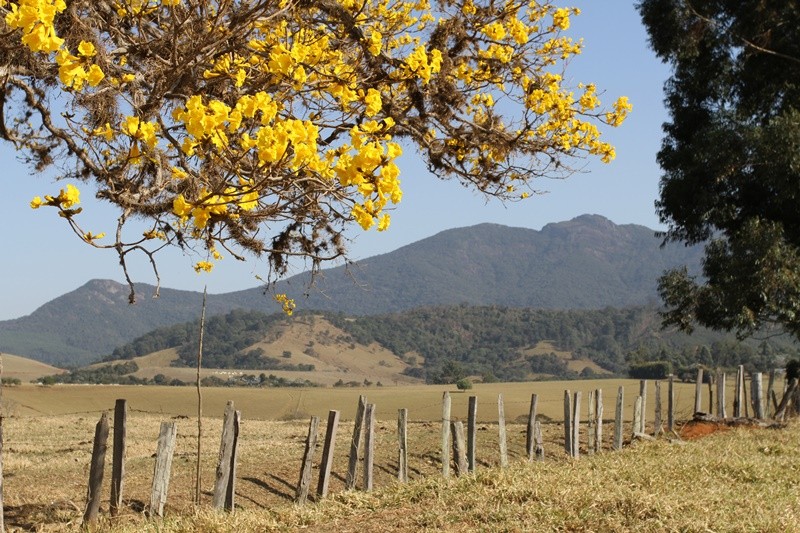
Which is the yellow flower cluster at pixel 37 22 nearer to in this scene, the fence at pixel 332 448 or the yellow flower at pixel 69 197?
the yellow flower at pixel 69 197

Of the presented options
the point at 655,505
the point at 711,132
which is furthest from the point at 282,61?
the point at 711,132

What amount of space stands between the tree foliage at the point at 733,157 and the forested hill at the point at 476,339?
327 feet

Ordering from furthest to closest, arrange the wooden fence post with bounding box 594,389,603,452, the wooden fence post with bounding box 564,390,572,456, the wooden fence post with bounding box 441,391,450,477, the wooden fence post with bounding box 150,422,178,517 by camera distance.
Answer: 1. the wooden fence post with bounding box 594,389,603,452
2. the wooden fence post with bounding box 564,390,572,456
3. the wooden fence post with bounding box 441,391,450,477
4. the wooden fence post with bounding box 150,422,178,517

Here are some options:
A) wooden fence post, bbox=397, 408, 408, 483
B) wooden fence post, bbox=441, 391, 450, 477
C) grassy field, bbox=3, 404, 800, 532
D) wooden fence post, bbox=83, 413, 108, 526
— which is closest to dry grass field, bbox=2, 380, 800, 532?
grassy field, bbox=3, 404, 800, 532

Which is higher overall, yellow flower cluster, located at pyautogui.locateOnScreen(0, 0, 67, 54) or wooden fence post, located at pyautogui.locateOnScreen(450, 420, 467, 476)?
yellow flower cluster, located at pyautogui.locateOnScreen(0, 0, 67, 54)

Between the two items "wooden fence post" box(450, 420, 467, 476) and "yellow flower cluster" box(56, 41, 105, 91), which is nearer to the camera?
"yellow flower cluster" box(56, 41, 105, 91)

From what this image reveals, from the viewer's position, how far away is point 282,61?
6.15 metres

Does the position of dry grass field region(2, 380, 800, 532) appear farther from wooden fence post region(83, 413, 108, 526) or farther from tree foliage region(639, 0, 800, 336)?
tree foliage region(639, 0, 800, 336)

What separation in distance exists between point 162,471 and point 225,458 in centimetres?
95

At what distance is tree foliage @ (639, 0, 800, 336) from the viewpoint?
733 inches

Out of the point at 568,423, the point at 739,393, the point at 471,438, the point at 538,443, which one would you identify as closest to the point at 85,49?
the point at 471,438

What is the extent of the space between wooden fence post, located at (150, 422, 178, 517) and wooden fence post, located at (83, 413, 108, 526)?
508mm

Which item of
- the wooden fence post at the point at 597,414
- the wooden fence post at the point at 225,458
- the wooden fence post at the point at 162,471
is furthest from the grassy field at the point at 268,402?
the wooden fence post at the point at 162,471

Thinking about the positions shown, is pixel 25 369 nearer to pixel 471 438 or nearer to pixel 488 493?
pixel 471 438
